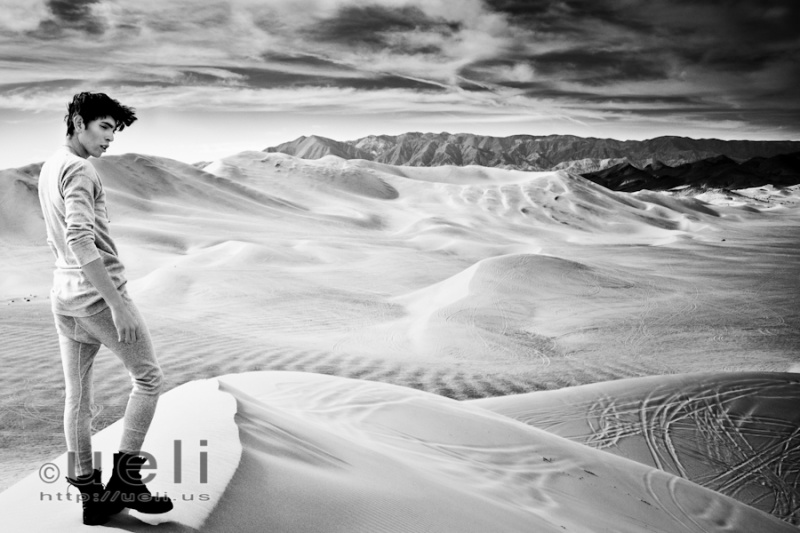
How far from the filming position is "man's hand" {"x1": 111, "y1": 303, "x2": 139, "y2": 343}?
2.06 meters

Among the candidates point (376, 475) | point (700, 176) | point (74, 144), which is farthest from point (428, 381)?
point (700, 176)

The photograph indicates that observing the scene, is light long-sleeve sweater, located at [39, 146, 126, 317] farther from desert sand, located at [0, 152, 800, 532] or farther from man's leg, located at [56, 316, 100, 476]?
desert sand, located at [0, 152, 800, 532]

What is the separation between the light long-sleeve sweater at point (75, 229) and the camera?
2041 millimetres

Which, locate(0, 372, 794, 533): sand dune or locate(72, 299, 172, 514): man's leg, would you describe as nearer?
locate(72, 299, 172, 514): man's leg

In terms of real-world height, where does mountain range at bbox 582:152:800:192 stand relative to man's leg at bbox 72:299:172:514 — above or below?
above

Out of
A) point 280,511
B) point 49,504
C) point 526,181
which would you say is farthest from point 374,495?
point 526,181

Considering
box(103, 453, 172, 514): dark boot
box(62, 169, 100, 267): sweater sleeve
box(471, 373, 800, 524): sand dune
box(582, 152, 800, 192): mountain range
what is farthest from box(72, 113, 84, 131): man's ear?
box(582, 152, 800, 192): mountain range

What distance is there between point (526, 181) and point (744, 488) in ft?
199

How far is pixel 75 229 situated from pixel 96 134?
0.44 meters

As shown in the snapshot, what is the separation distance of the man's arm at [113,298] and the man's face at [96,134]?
0.49m

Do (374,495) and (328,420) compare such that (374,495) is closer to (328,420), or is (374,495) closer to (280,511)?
→ (280,511)

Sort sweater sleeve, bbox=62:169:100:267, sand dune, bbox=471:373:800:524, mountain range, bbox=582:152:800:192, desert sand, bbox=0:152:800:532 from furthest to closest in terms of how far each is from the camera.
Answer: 1. mountain range, bbox=582:152:800:192
2. sand dune, bbox=471:373:800:524
3. desert sand, bbox=0:152:800:532
4. sweater sleeve, bbox=62:169:100:267

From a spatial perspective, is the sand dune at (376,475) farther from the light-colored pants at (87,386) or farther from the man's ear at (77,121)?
the man's ear at (77,121)

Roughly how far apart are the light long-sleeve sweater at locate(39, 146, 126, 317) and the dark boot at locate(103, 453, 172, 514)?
63cm
